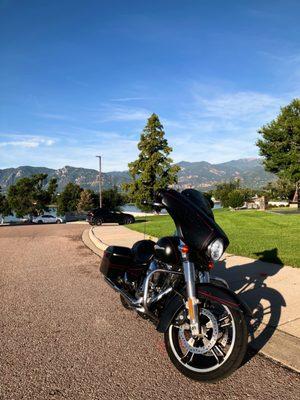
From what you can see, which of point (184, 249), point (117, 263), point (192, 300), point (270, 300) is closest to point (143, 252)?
point (117, 263)

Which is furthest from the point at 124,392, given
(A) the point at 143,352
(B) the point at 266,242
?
(B) the point at 266,242

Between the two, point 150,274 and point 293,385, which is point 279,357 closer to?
point 293,385

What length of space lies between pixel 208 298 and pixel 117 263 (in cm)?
191

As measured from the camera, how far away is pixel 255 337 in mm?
4027

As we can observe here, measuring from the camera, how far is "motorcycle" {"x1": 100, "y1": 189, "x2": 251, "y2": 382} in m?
3.08

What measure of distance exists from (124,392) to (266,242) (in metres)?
8.22

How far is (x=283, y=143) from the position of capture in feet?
137

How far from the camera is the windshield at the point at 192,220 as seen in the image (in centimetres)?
328

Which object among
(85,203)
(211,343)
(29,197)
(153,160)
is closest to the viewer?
(211,343)

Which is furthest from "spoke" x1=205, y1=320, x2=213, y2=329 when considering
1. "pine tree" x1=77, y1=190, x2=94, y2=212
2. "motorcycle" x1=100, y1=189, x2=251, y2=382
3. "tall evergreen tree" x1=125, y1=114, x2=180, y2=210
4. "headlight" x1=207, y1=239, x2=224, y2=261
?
"pine tree" x1=77, y1=190, x2=94, y2=212

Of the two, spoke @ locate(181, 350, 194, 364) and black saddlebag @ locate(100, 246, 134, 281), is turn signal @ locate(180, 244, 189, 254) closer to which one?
spoke @ locate(181, 350, 194, 364)

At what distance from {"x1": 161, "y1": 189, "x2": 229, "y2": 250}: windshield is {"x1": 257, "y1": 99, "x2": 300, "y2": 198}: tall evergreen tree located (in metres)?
38.0

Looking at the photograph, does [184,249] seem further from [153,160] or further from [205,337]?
[153,160]

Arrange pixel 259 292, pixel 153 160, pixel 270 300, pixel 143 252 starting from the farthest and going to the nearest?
pixel 153 160
pixel 259 292
pixel 270 300
pixel 143 252
